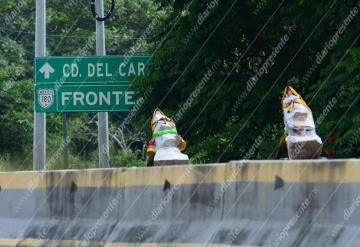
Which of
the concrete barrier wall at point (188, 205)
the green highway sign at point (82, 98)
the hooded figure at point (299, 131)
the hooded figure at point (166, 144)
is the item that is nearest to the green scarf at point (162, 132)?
the hooded figure at point (166, 144)

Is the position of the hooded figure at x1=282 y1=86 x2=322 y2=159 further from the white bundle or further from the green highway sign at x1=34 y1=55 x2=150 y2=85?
the green highway sign at x1=34 y1=55 x2=150 y2=85

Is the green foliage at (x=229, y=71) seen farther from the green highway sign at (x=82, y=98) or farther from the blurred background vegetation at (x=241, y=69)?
the green highway sign at (x=82, y=98)

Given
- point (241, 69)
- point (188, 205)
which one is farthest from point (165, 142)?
point (241, 69)

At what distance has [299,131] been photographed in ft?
33.8

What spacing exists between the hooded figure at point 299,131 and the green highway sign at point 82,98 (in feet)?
39.2

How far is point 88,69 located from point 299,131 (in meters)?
13.1

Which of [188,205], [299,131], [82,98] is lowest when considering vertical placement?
[82,98]

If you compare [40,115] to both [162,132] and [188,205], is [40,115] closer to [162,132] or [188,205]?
[162,132]

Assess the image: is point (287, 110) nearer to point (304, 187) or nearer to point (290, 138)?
point (290, 138)

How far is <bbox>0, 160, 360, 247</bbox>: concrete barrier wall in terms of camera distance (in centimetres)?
777

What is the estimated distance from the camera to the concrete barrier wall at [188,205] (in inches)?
306

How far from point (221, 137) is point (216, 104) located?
0.72 meters

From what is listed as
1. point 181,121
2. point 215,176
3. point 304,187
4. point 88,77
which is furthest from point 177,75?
point 304,187

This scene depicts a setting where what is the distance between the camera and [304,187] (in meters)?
8.01
